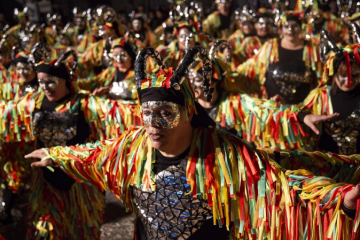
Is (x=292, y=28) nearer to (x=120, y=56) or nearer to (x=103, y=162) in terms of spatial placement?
(x=120, y=56)

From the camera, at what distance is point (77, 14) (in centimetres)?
884

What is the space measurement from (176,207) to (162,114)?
43cm

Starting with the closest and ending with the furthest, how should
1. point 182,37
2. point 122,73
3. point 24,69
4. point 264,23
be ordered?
point 24,69, point 122,73, point 182,37, point 264,23

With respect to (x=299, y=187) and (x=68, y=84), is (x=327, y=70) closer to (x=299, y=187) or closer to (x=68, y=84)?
(x=299, y=187)

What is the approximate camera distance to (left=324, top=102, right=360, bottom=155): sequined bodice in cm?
261

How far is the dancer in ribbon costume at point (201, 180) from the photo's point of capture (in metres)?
1.61

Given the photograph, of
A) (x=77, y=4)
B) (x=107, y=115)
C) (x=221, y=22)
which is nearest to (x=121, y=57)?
(x=107, y=115)

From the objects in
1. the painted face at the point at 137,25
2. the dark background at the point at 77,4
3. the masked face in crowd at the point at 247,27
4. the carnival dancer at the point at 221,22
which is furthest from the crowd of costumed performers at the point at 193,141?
the dark background at the point at 77,4

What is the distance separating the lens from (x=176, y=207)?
1793 mm

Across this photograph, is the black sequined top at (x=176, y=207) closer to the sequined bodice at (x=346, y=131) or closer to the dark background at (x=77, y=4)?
the sequined bodice at (x=346, y=131)

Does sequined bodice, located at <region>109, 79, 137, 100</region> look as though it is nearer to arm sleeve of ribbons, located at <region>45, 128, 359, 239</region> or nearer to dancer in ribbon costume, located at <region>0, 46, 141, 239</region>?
dancer in ribbon costume, located at <region>0, 46, 141, 239</region>

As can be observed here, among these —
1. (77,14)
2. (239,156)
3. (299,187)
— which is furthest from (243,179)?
(77,14)

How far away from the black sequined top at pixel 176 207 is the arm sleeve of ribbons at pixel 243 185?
4cm

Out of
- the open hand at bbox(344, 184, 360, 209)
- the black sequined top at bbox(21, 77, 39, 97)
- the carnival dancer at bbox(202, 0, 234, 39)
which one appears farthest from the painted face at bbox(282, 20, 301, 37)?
the carnival dancer at bbox(202, 0, 234, 39)
